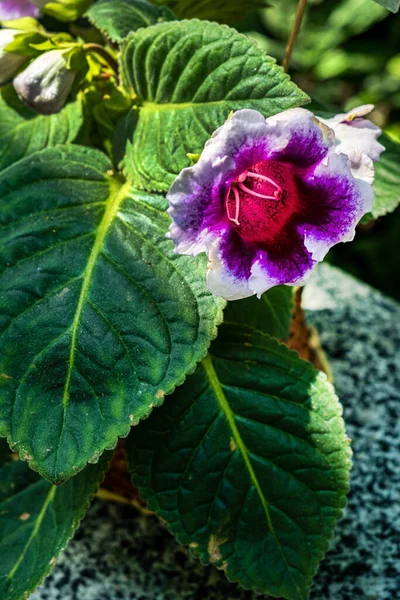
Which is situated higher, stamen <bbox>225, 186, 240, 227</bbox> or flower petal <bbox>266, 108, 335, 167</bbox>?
flower petal <bbox>266, 108, 335, 167</bbox>

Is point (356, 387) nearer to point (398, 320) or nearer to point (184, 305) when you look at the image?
point (398, 320)

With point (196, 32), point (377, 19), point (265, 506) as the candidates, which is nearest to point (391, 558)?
point (265, 506)

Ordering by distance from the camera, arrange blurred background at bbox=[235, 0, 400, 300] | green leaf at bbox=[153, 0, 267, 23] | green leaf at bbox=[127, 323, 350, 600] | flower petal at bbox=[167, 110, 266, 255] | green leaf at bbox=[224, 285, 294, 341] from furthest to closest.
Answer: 1. blurred background at bbox=[235, 0, 400, 300]
2. green leaf at bbox=[153, 0, 267, 23]
3. green leaf at bbox=[224, 285, 294, 341]
4. green leaf at bbox=[127, 323, 350, 600]
5. flower petal at bbox=[167, 110, 266, 255]

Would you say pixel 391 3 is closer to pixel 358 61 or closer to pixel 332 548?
pixel 332 548

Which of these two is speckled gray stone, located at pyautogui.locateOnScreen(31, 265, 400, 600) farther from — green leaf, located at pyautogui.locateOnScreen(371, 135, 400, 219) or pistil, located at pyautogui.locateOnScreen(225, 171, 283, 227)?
pistil, located at pyautogui.locateOnScreen(225, 171, 283, 227)

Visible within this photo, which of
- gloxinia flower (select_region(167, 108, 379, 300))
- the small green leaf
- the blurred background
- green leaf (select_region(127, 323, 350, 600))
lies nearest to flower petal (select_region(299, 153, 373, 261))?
gloxinia flower (select_region(167, 108, 379, 300))

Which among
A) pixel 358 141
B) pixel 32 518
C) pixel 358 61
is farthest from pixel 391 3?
pixel 358 61

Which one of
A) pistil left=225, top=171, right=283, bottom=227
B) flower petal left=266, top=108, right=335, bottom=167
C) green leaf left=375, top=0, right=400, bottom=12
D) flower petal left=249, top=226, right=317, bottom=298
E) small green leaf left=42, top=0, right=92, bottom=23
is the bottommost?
flower petal left=249, top=226, right=317, bottom=298
